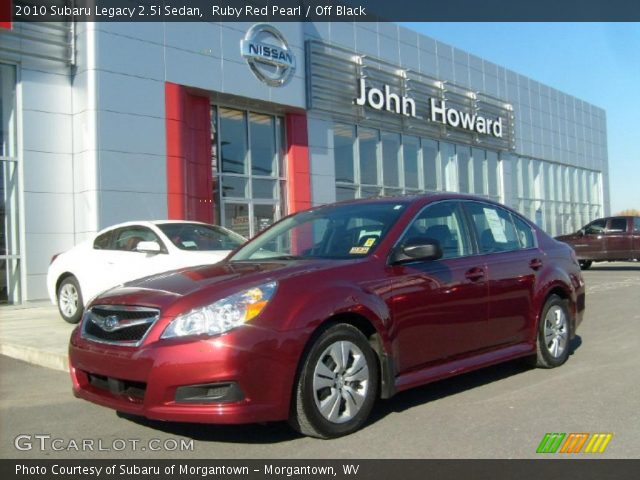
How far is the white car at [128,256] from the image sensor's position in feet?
28.1

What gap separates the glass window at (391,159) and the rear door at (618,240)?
22.5 ft

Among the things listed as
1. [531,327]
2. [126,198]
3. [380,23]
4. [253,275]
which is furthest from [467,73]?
[253,275]

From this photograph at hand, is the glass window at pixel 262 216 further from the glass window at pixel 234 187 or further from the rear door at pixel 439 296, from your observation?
the rear door at pixel 439 296

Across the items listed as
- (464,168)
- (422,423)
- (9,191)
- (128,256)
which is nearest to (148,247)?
(128,256)

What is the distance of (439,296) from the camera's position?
16.2 feet

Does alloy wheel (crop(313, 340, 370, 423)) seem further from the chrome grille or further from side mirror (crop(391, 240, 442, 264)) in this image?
the chrome grille

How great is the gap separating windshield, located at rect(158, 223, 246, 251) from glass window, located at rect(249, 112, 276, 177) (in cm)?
808

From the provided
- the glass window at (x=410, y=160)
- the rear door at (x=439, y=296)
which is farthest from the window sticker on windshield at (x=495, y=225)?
the glass window at (x=410, y=160)

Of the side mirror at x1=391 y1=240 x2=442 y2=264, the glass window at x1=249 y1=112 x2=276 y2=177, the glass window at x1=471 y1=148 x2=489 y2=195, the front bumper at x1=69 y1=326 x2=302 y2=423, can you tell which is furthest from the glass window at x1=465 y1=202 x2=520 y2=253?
the glass window at x1=471 y1=148 x2=489 y2=195

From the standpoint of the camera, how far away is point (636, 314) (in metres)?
10.1

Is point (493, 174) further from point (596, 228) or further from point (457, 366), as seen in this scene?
point (457, 366)

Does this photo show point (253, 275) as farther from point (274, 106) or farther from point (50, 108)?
point (274, 106)

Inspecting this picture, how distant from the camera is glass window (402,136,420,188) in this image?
Answer: 22781 mm
